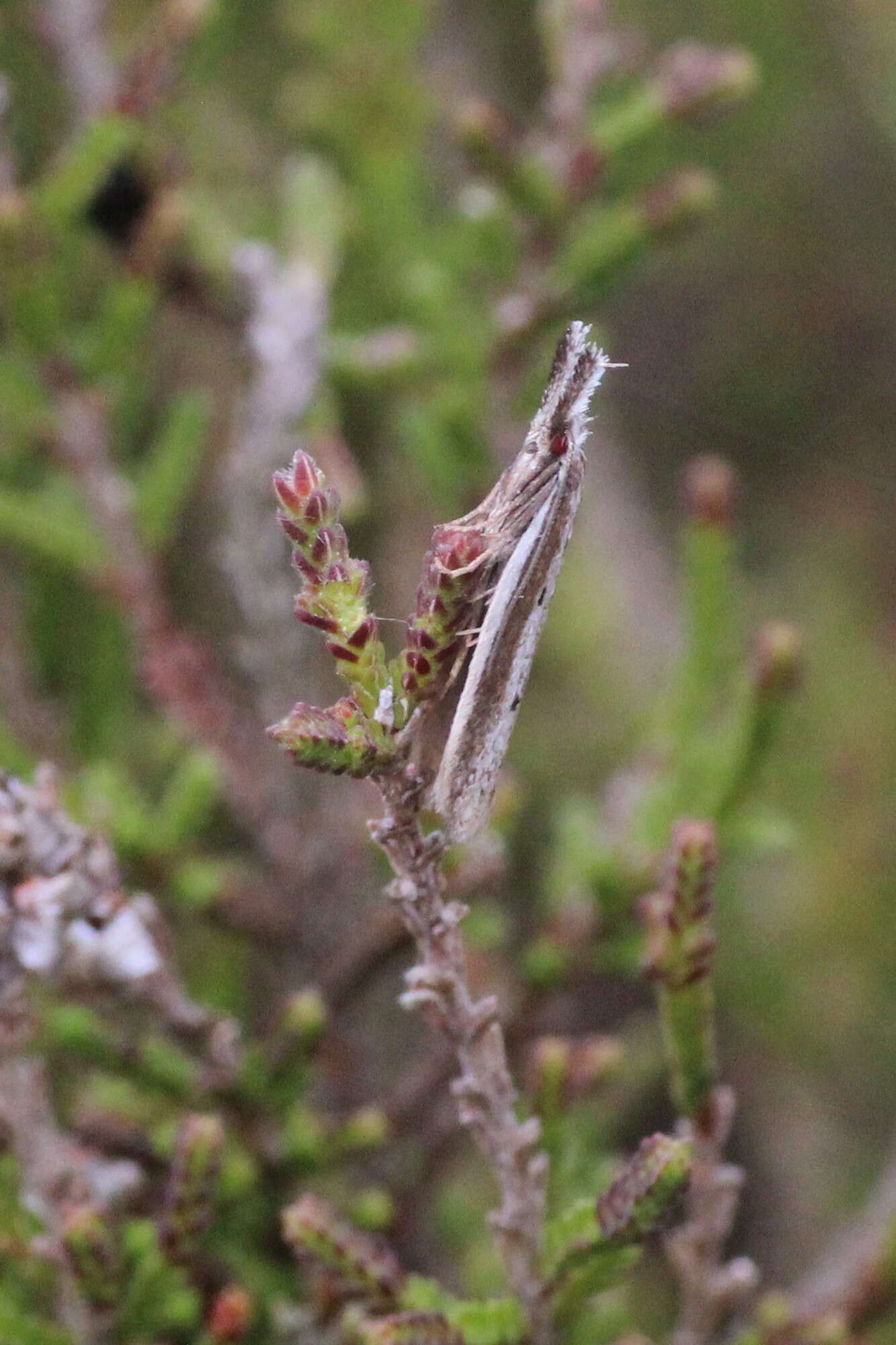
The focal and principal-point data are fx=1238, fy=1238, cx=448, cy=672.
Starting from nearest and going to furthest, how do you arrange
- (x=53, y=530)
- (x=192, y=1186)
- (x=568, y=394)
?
1. (x=568, y=394)
2. (x=192, y=1186)
3. (x=53, y=530)

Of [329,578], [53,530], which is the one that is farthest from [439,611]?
[53,530]

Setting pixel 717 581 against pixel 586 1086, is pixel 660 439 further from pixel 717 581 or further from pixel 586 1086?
pixel 586 1086

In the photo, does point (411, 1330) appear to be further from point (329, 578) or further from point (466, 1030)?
point (329, 578)

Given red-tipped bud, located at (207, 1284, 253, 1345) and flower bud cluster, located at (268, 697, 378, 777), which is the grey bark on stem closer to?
red-tipped bud, located at (207, 1284, 253, 1345)

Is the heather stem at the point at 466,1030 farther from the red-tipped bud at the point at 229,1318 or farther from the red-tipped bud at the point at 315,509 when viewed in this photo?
the red-tipped bud at the point at 229,1318

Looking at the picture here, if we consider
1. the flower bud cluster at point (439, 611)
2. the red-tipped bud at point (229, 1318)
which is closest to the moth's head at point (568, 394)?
the flower bud cluster at point (439, 611)

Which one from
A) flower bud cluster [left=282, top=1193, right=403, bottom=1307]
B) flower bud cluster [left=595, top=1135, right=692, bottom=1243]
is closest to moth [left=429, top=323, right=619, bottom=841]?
flower bud cluster [left=595, top=1135, right=692, bottom=1243]
